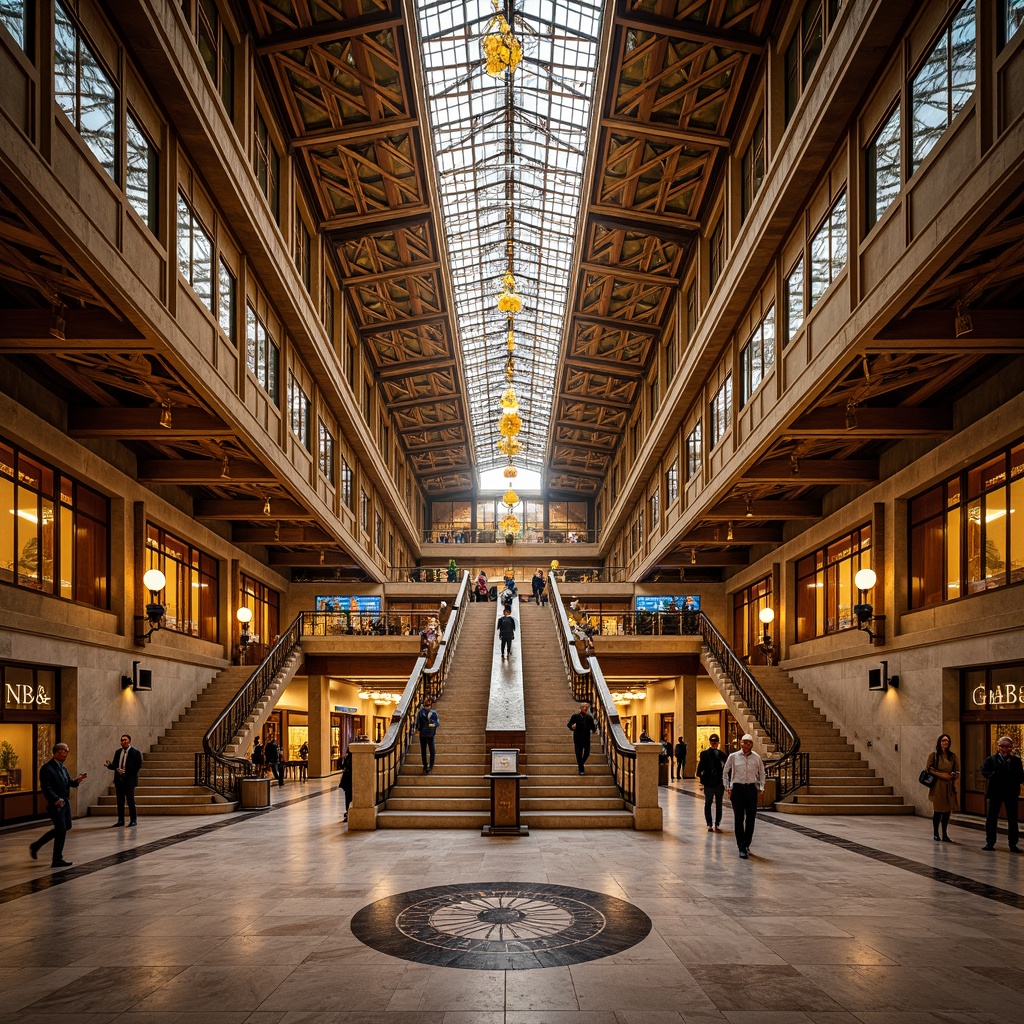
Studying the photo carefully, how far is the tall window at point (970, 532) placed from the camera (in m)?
15.0

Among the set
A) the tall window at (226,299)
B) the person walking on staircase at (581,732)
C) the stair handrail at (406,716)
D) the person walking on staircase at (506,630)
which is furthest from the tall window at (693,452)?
the tall window at (226,299)

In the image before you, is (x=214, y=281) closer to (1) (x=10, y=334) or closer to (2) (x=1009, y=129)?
(1) (x=10, y=334)

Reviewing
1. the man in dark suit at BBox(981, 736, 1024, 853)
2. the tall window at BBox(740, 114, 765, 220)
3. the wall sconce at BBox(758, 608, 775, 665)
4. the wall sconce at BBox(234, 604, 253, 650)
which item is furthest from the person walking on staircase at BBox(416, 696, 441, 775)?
the wall sconce at BBox(758, 608, 775, 665)

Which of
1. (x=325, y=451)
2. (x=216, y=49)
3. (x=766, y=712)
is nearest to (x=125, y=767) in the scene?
(x=216, y=49)

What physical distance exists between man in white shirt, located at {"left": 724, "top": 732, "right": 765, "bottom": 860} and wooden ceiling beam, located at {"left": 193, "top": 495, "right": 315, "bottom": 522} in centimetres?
1492

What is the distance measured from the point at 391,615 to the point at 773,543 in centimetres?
1256

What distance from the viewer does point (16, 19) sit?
9.66 m

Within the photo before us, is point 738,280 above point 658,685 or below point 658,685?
above

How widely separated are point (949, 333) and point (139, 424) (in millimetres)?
13211

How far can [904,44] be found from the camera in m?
12.6

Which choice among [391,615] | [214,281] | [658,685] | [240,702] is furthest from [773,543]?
[214,281]

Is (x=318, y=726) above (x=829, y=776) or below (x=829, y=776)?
below

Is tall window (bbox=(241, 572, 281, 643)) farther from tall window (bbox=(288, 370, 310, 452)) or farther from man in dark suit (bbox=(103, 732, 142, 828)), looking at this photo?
man in dark suit (bbox=(103, 732, 142, 828))

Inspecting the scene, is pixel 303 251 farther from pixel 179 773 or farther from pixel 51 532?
pixel 179 773
